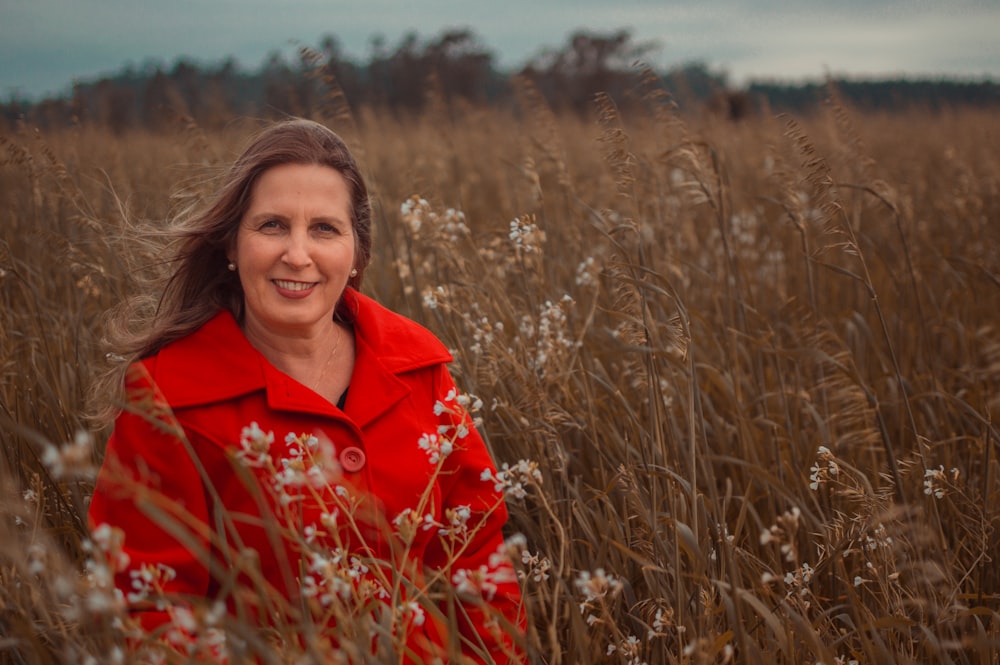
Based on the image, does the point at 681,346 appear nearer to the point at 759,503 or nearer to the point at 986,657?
the point at 986,657

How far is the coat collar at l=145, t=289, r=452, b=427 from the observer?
75.4 inches

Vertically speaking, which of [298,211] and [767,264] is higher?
[298,211]

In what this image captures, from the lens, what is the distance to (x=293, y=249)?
6.53ft

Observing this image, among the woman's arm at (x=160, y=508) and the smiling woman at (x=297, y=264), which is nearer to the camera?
the woman's arm at (x=160, y=508)

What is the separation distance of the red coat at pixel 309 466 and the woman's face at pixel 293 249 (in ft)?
0.45

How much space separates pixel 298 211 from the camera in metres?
2.06

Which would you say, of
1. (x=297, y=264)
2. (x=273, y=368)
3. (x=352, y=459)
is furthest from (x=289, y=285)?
(x=352, y=459)

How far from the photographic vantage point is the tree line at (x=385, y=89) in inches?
161

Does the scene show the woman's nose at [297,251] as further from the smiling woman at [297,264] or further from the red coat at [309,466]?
the red coat at [309,466]

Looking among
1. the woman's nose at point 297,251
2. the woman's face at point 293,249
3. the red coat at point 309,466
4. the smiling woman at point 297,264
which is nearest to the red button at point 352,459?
the red coat at point 309,466

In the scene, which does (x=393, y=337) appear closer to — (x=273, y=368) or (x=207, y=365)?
(x=273, y=368)

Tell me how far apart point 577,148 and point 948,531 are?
9.31m

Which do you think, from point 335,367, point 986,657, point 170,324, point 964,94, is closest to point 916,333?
point 986,657

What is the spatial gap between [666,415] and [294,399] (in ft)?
3.29
